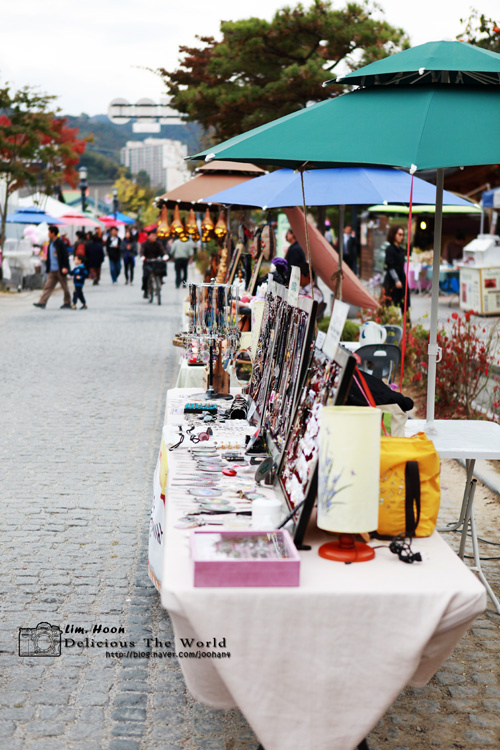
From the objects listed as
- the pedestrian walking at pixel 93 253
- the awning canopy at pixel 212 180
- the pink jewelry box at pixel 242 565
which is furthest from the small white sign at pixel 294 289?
the pedestrian walking at pixel 93 253

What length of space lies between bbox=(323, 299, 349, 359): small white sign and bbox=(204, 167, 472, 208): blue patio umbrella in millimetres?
4560

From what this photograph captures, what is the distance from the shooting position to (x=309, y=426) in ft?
10.9

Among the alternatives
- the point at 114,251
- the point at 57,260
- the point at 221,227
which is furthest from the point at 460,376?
the point at 114,251

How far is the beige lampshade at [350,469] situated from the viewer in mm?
2756

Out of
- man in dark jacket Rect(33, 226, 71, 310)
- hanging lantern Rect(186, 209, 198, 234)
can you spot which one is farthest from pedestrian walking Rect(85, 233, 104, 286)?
hanging lantern Rect(186, 209, 198, 234)

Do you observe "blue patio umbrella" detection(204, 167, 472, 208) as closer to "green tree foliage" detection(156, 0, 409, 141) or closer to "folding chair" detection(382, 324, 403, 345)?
"folding chair" detection(382, 324, 403, 345)

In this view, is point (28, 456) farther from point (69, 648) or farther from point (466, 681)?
point (466, 681)

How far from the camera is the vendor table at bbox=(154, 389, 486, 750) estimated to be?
260 centimetres

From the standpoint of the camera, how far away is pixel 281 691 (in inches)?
104

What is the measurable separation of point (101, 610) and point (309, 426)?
1.80 metres

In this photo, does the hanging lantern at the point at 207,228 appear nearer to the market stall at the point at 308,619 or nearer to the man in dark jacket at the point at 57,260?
the man in dark jacket at the point at 57,260

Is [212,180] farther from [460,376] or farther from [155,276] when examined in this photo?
[155,276]

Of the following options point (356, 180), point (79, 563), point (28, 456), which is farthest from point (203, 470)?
point (356, 180)

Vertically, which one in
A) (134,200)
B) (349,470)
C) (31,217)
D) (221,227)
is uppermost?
(134,200)
